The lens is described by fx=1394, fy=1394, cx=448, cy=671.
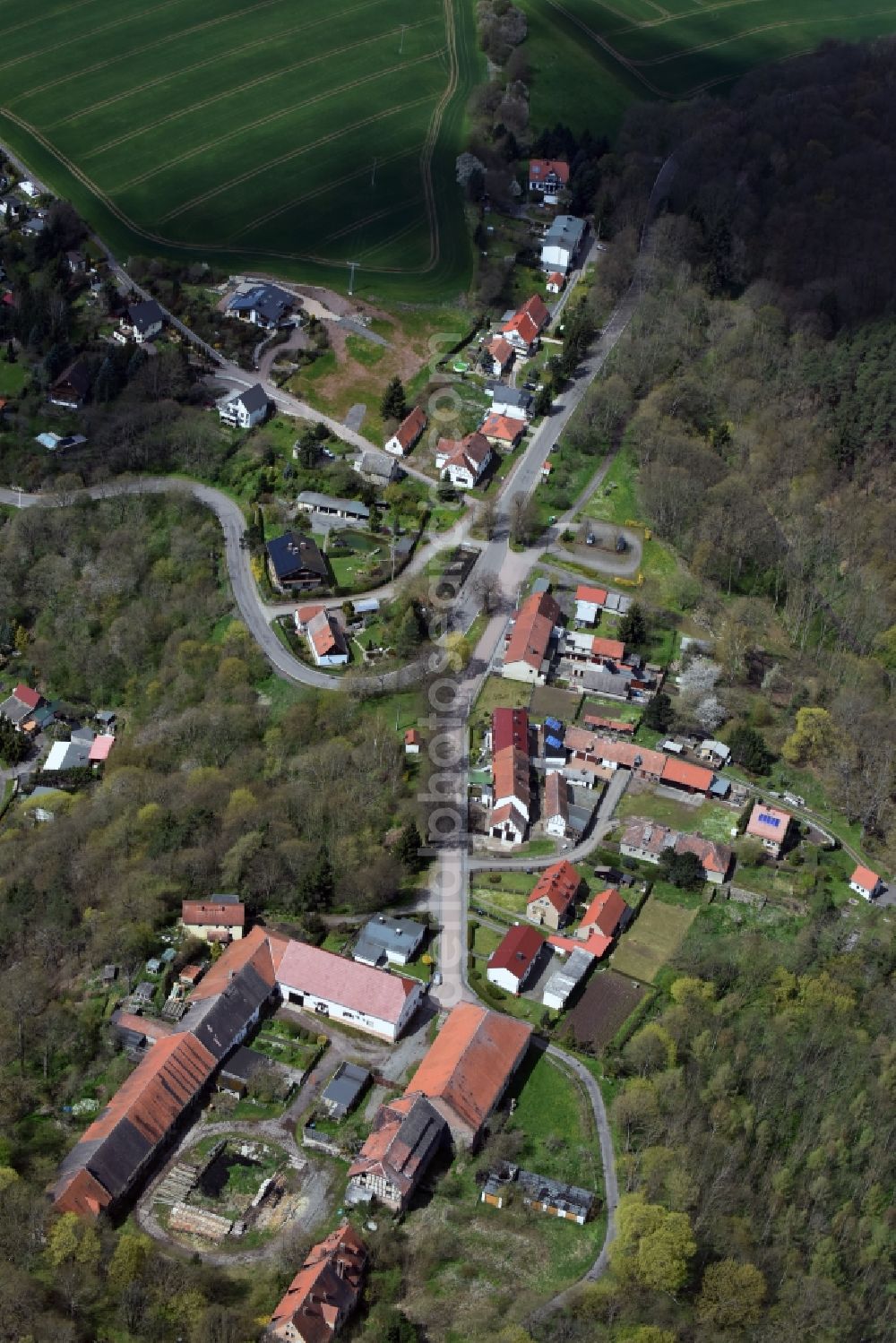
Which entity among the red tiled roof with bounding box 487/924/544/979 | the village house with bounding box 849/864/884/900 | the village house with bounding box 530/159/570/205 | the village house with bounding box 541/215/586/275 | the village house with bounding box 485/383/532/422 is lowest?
the red tiled roof with bounding box 487/924/544/979

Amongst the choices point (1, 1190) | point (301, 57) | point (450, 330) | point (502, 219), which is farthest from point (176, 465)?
point (301, 57)

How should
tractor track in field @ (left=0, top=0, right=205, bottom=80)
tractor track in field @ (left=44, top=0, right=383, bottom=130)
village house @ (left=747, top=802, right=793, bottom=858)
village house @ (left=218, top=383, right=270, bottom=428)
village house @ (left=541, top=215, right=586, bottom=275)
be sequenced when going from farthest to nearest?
1. tractor track in field @ (left=0, top=0, right=205, bottom=80)
2. tractor track in field @ (left=44, top=0, right=383, bottom=130)
3. village house @ (left=541, top=215, right=586, bottom=275)
4. village house @ (left=218, top=383, right=270, bottom=428)
5. village house @ (left=747, top=802, right=793, bottom=858)

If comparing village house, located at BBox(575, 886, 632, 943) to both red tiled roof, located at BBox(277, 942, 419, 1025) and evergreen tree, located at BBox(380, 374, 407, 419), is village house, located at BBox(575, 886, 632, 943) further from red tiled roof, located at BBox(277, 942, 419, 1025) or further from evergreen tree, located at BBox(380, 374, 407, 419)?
evergreen tree, located at BBox(380, 374, 407, 419)

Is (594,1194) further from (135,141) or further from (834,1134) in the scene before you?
(135,141)

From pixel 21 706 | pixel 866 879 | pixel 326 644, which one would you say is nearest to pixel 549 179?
pixel 326 644

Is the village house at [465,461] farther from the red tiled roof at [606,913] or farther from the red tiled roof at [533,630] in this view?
the red tiled roof at [606,913]

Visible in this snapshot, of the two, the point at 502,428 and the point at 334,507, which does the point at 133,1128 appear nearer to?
the point at 334,507

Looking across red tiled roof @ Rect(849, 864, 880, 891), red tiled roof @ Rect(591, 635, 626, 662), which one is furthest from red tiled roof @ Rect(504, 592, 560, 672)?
red tiled roof @ Rect(849, 864, 880, 891)
